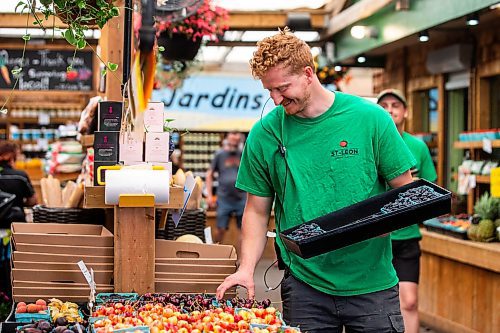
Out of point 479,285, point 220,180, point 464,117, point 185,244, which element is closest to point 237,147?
point 220,180

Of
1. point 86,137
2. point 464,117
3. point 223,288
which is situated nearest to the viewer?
point 223,288

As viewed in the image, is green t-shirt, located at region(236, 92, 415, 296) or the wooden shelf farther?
the wooden shelf

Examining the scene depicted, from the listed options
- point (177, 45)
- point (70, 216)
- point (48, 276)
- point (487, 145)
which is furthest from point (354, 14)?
point (48, 276)

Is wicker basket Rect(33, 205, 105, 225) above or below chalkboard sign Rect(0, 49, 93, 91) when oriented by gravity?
below

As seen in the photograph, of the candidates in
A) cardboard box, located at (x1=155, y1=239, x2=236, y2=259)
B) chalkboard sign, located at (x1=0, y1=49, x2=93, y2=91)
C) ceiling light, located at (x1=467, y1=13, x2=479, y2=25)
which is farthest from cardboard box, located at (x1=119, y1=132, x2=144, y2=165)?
chalkboard sign, located at (x1=0, y1=49, x2=93, y2=91)

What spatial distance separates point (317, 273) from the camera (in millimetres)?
3807

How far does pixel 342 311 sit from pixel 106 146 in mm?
1495

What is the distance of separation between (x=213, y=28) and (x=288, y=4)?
301cm

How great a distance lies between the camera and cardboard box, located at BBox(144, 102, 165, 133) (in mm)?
4637

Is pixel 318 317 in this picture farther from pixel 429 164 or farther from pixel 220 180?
pixel 220 180

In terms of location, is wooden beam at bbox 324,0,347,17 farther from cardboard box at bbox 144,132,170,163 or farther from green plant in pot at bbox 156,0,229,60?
cardboard box at bbox 144,132,170,163

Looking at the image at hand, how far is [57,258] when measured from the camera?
176 inches

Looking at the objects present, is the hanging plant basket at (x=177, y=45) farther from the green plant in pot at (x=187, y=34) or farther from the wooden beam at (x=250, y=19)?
the wooden beam at (x=250, y=19)

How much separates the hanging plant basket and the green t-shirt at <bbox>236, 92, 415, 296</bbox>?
5.63 metres
